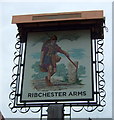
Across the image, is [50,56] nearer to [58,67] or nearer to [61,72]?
[58,67]

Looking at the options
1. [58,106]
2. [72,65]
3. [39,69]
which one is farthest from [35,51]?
[58,106]

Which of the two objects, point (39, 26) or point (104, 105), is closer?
point (104, 105)

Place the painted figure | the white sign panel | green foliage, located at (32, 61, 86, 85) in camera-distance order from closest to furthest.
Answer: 1. the white sign panel
2. green foliage, located at (32, 61, 86, 85)
3. the painted figure

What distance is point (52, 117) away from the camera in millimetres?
6426

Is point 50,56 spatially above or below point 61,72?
above

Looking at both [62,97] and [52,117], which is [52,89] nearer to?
[62,97]

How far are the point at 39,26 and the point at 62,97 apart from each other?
1.82 meters

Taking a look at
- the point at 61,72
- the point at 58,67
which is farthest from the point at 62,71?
the point at 58,67

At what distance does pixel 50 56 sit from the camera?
7.85 meters

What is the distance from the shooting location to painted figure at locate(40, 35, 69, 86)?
764 cm

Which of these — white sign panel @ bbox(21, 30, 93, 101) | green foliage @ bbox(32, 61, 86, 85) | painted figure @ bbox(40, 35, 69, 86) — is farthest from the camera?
painted figure @ bbox(40, 35, 69, 86)

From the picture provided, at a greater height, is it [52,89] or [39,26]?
[39,26]

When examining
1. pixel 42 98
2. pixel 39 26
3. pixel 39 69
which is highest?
pixel 39 26

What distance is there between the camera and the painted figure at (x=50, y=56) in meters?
7.64
